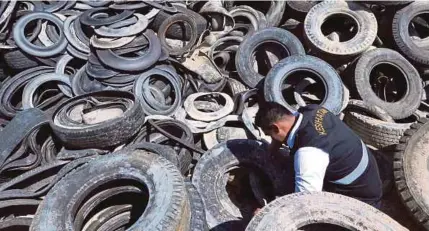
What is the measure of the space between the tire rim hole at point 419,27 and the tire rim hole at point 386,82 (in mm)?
835

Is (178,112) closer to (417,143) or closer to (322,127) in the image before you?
(322,127)

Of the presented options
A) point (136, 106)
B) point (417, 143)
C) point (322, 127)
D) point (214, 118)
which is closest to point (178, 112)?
point (214, 118)

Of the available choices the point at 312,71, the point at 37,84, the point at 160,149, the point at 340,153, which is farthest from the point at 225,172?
the point at 37,84

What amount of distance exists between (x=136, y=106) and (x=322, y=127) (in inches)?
88.2

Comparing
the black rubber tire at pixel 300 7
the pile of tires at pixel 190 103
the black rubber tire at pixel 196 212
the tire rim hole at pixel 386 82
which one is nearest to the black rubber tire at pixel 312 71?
the pile of tires at pixel 190 103

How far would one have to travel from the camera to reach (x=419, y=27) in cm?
755

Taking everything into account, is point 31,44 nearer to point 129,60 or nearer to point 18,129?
point 129,60

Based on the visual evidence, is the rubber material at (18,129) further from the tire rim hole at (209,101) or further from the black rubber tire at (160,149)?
the tire rim hole at (209,101)

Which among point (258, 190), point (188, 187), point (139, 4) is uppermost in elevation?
point (139, 4)

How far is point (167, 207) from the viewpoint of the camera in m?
3.98

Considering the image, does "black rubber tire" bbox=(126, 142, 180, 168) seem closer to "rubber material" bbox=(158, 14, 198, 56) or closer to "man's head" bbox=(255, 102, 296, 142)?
"man's head" bbox=(255, 102, 296, 142)

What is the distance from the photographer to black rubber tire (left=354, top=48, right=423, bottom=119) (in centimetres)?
635

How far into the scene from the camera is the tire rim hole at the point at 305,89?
21.5 ft

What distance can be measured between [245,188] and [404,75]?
2826mm
